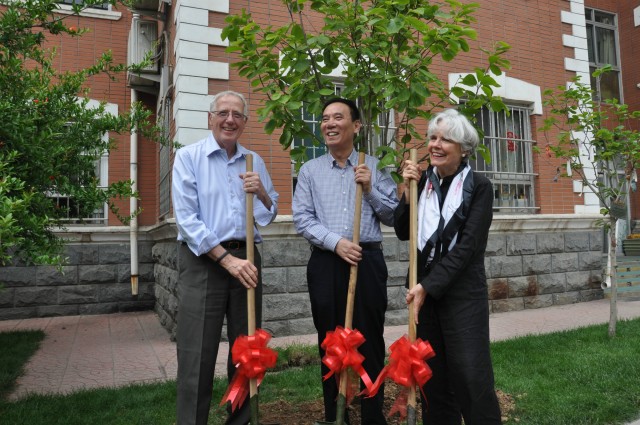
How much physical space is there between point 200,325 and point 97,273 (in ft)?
22.7

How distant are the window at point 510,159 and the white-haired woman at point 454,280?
248 inches

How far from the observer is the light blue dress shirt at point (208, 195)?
9.80 ft

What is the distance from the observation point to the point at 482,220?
267 centimetres

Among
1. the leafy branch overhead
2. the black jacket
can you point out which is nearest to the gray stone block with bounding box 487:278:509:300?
the leafy branch overhead

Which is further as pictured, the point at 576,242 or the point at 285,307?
the point at 576,242

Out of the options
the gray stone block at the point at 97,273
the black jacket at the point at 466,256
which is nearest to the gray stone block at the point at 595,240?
the black jacket at the point at 466,256

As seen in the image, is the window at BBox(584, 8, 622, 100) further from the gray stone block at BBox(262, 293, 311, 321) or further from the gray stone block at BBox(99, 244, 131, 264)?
the gray stone block at BBox(99, 244, 131, 264)

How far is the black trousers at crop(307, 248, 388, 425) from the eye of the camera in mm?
3193

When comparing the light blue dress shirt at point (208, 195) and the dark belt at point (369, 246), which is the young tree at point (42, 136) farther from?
the dark belt at point (369, 246)

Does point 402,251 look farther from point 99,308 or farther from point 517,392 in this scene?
point 99,308

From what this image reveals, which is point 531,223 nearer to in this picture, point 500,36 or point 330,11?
point 500,36

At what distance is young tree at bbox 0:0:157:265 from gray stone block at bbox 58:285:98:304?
484 cm

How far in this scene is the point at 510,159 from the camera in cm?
907

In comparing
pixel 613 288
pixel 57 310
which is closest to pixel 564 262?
pixel 613 288
